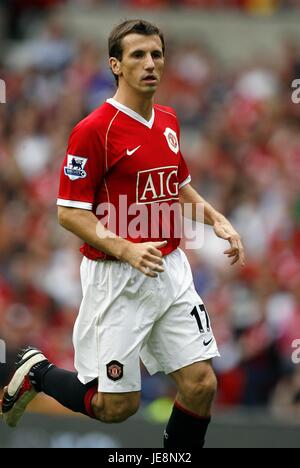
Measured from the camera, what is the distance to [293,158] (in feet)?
41.1

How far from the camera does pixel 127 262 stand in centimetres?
683

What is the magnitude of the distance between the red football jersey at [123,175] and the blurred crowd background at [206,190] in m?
3.51

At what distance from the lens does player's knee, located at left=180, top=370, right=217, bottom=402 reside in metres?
7.14

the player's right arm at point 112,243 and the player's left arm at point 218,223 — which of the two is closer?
the player's right arm at point 112,243

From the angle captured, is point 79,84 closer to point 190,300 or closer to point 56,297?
point 56,297

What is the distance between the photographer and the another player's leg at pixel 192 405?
7145 millimetres

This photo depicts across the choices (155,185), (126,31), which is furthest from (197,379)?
(126,31)

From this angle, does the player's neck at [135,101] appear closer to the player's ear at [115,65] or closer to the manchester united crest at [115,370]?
the player's ear at [115,65]

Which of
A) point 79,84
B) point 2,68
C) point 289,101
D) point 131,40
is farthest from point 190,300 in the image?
point 2,68

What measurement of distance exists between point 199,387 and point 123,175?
125 centimetres

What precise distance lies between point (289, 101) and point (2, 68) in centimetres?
421

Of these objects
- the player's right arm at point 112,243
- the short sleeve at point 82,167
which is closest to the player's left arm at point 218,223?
the player's right arm at point 112,243

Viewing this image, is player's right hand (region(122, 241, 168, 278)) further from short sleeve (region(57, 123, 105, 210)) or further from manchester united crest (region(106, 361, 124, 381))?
manchester united crest (region(106, 361, 124, 381))

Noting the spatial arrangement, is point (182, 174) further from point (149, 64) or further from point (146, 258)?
point (146, 258)
